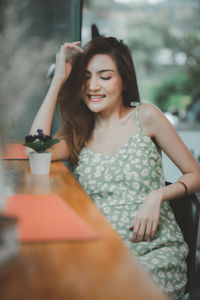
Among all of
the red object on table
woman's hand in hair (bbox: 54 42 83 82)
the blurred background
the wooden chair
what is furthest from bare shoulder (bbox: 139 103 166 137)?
the blurred background

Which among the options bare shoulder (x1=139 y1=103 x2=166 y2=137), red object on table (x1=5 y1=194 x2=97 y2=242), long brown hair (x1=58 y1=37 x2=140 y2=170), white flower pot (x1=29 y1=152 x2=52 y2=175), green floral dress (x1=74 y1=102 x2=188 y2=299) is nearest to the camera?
red object on table (x1=5 y1=194 x2=97 y2=242)

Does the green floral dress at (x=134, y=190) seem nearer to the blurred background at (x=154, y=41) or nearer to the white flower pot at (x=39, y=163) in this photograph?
the white flower pot at (x=39, y=163)

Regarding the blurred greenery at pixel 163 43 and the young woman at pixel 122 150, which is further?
the blurred greenery at pixel 163 43

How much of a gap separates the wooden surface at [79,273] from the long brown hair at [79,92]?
87 cm

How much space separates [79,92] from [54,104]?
134 mm

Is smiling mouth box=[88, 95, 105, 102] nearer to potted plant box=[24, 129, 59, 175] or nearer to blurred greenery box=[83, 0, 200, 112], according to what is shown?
potted plant box=[24, 129, 59, 175]

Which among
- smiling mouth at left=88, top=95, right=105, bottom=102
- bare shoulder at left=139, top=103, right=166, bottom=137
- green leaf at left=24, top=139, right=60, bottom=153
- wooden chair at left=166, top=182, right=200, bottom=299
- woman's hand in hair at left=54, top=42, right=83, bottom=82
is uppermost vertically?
woman's hand in hair at left=54, top=42, right=83, bottom=82

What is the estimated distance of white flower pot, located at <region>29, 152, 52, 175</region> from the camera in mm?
1447

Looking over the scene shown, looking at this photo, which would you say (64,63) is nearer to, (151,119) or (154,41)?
(151,119)

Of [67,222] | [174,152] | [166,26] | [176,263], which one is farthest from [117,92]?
→ [166,26]

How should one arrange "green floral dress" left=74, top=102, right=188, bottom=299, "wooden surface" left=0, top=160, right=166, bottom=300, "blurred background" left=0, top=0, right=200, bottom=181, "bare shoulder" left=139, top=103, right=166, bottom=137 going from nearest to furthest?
"wooden surface" left=0, top=160, right=166, bottom=300 < "green floral dress" left=74, top=102, right=188, bottom=299 < "bare shoulder" left=139, top=103, right=166, bottom=137 < "blurred background" left=0, top=0, right=200, bottom=181

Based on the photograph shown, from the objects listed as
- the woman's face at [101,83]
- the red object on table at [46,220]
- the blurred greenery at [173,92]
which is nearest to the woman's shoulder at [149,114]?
the woman's face at [101,83]

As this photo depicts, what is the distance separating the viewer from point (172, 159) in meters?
1.53

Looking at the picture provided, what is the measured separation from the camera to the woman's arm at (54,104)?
5.64ft
